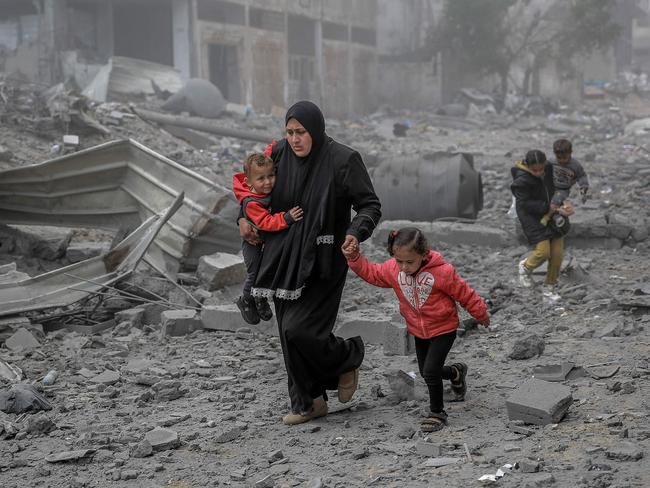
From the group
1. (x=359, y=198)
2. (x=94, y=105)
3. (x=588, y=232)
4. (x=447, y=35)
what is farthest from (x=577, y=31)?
(x=359, y=198)

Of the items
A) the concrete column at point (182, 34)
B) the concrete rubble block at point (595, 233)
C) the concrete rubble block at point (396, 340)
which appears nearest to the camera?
the concrete rubble block at point (396, 340)

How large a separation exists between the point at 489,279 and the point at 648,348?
2677mm

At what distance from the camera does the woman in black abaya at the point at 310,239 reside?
13.3ft

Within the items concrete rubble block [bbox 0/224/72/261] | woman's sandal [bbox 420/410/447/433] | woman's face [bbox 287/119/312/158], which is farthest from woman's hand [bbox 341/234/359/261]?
concrete rubble block [bbox 0/224/72/261]

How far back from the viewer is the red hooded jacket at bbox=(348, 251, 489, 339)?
3.93m

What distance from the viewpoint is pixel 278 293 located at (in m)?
4.14

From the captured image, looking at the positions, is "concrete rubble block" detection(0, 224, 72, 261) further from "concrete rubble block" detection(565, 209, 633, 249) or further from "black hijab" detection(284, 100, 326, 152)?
"concrete rubble block" detection(565, 209, 633, 249)

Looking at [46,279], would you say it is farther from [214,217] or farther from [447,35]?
[447,35]

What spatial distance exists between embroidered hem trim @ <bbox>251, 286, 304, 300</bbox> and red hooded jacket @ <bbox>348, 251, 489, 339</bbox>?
295 millimetres

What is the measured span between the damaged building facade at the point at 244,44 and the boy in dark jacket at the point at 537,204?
664 inches

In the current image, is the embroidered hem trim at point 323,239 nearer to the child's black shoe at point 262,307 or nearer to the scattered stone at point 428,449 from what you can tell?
the child's black shoe at point 262,307

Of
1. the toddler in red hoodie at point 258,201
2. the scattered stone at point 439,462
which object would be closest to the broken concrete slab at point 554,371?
the scattered stone at point 439,462

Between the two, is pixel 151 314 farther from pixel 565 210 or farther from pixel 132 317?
pixel 565 210

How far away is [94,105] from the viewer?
1628 centimetres
